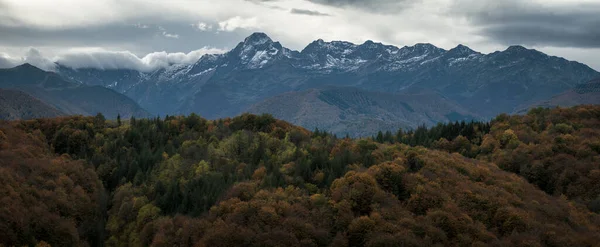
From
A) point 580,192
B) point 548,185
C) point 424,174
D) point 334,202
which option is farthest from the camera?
point 548,185

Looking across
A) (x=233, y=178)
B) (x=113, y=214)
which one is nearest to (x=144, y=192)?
(x=113, y=214)

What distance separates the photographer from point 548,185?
543 feet

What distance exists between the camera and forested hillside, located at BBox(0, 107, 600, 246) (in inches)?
4348

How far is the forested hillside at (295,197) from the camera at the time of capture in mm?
110438

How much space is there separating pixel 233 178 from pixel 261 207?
33.6 meters

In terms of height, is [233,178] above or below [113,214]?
above

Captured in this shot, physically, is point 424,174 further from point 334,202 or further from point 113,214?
point 113,214

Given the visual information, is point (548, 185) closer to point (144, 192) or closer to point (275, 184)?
point (275, 184)

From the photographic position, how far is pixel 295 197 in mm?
126000

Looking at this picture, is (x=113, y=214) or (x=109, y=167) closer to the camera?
(x=113, y=214)

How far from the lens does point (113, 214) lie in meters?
140

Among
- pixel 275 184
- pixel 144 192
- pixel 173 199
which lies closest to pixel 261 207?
pixel 275 184

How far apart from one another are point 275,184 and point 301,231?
97.5 ft

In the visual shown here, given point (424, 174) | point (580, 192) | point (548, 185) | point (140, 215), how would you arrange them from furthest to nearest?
1. point (548, 185)
2. point (580, 192)
3. point (424, 174)
4. point (140, 215)
